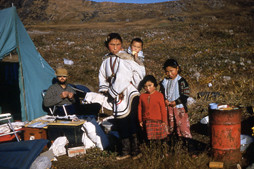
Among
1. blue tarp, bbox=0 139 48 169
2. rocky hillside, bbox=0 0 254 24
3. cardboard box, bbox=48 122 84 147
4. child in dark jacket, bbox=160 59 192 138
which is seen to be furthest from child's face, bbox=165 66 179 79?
rocky hillside, bbox=0 0 254 24

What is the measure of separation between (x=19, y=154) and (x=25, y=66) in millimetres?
2843

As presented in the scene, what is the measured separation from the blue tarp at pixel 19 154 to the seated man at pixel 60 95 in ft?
4.67

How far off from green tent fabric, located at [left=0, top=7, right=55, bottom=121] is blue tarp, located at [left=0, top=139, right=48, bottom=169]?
1.95 m

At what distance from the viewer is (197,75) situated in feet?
35.2

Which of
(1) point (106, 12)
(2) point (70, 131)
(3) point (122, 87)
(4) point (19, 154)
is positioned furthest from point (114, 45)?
(1) point (106, 12)

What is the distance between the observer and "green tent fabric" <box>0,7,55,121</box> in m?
6.12

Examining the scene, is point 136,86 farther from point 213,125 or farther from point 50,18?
point 50,18

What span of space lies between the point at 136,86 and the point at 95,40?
18.3 meters

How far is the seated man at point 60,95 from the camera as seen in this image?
5.70 meters

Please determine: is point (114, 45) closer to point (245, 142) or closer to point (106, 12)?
point (245, 142)

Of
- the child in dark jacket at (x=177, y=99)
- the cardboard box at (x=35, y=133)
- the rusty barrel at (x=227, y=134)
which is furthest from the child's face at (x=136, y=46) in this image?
the cardboard box at (x=35, y=133)

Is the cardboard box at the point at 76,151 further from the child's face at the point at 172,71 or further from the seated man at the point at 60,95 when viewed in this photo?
the child's face at the point at 172,71

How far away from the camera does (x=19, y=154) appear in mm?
4141

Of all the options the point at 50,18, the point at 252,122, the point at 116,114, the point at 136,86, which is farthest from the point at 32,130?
the point at 50,18
